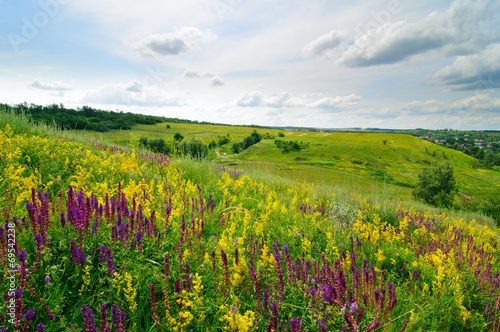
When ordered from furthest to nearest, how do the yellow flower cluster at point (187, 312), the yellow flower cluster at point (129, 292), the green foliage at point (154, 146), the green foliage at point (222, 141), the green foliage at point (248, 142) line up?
the green foliage at point (248, 142)
the green foliage at point (222, 141)
the green foliage at point (154, 146)
the yellow flower cluster at point (129, 292)
the yellow flower cluster at point (187, 312)

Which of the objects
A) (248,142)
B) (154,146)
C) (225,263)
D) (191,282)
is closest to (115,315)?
(191,282)

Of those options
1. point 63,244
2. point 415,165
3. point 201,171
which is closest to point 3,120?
point 201,171

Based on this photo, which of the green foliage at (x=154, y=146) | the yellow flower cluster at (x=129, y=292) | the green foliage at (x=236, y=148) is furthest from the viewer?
the green foliage at (x=236, y=148)

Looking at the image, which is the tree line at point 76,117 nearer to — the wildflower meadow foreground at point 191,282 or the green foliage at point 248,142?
the wildflower meadow foreground at point 191,282

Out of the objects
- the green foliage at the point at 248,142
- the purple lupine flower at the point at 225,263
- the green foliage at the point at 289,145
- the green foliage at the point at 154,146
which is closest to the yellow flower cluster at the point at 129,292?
the purple lupine flower at the point at 225,263

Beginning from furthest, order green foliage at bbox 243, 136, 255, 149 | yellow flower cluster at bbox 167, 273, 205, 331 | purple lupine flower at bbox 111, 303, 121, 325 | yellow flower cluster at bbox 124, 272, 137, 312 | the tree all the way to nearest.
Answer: green foliage at bbox 243, 136, 255, 149, the tree, yellow flower cluster at bbox 124, 272, 137, 312, yellow flower cluster at bbox 167, 273, 205, 331, purple lupine flower at bbox 111, 303, 121, 325

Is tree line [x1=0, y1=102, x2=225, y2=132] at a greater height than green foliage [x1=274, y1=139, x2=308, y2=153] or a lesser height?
greater

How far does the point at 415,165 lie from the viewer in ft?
349

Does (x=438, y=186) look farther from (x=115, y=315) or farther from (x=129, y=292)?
(x=115, y=315)

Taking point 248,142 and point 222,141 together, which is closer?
point 222,141

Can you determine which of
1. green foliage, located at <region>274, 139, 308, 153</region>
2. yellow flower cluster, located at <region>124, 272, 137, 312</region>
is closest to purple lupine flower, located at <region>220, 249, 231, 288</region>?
yellow flower cluster, located at <region>124, 272, 137, 312</region>

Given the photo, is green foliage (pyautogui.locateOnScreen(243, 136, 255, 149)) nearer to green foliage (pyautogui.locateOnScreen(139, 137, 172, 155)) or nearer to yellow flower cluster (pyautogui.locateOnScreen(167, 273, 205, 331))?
green foliage (pyautogui.locateOnScreen(139, 137, 172, 155))

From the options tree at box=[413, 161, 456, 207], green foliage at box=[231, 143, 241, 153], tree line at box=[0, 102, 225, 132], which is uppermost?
tree line at box=[0, 102, 225, 132]

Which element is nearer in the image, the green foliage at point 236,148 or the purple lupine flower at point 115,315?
the purple lupine flower at point 115,315
